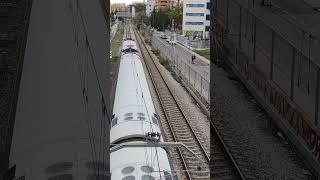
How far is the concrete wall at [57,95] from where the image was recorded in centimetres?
40

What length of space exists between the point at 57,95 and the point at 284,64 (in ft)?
10.7

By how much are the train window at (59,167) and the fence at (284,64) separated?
2.04m

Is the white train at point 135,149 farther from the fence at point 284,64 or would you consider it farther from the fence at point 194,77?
the fence at point 194,77

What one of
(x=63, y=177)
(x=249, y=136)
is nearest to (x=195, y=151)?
(x=249, y=136)

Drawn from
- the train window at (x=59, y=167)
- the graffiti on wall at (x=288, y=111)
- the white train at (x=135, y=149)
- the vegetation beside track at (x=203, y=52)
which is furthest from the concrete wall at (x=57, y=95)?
the vegetation beside track at (x=203, y=52)

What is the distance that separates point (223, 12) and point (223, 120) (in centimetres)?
319

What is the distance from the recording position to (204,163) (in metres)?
4.40

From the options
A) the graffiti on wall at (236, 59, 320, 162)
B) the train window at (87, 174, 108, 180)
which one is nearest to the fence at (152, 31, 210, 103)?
the graffiti on wall at (236, 59, 320, 162)

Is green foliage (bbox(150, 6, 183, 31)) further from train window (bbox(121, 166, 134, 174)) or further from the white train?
train window (bbox(121, 166, 134, 174))

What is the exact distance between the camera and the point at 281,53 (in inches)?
128

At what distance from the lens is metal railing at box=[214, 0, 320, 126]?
2590 millimetres

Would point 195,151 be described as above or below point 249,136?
below

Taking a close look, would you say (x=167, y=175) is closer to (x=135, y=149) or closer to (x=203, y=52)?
(x=135, y=149)

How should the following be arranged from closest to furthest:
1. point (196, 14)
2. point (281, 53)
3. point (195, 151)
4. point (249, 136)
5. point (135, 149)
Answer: point (135, 149), point (281, 53), point (249, 136), point (195, 151), point (196, 14)
